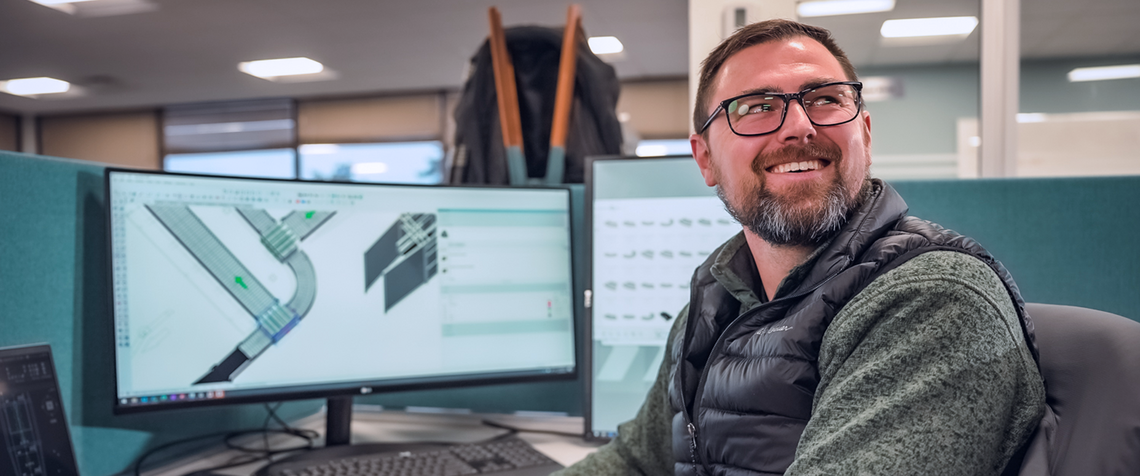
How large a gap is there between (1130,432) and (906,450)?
145 millimetres

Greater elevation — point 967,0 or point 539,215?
point 967,0

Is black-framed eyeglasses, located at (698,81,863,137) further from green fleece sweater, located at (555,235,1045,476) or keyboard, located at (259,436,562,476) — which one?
keyboard, located at (259,436,562,476)

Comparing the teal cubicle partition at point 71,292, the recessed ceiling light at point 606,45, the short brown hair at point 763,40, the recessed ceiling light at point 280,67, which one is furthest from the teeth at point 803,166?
the recessed ceiling light at point 280,67

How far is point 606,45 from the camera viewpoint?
529cm

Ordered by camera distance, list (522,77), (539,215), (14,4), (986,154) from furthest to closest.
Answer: (14,4), (986,154), (522,77), (539,215)

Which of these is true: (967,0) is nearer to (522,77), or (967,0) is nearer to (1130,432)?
(522,77)

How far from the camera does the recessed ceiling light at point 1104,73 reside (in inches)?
215

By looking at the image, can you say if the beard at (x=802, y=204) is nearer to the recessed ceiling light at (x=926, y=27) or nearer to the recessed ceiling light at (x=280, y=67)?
the recessed ceiling light at (x=926, y=27)

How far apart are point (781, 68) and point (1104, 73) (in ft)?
20.7

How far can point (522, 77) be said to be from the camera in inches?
58.4

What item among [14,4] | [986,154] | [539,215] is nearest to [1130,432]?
[539,215]

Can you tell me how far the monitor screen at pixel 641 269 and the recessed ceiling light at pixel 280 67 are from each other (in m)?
5.17

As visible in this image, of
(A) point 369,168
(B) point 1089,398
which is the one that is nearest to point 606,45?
(A) point 369,168

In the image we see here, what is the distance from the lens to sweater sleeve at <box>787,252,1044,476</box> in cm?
50
